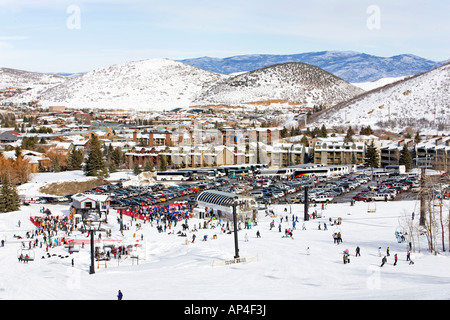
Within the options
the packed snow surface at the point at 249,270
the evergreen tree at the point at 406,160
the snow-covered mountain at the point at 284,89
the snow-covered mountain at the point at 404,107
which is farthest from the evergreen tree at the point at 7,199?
the snow-covered mountain at the point at 284,89

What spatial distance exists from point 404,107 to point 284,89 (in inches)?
3409

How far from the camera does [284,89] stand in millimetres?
183000

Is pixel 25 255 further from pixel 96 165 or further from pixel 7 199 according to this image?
pixel 96 165

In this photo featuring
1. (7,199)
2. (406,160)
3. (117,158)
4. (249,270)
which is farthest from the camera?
(117,158)

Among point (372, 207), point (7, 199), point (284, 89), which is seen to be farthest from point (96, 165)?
point (284, 89)

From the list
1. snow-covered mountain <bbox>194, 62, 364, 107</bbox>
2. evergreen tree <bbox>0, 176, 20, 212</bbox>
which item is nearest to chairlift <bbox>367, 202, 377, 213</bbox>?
evergreen tree <bbox>0, 176, 20, 212</bbox>

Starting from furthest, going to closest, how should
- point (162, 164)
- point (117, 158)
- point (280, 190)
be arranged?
point (117, 158), point (162, 164), point (280, 190)

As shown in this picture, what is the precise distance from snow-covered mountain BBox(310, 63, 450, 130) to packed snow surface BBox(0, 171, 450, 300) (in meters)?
66.6

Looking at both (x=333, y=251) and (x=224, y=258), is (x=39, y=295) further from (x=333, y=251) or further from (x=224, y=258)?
(x=333, y=251)

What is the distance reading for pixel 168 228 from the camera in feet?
91.0

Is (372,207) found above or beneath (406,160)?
beneath

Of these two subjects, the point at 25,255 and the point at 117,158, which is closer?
the point at 25,255
